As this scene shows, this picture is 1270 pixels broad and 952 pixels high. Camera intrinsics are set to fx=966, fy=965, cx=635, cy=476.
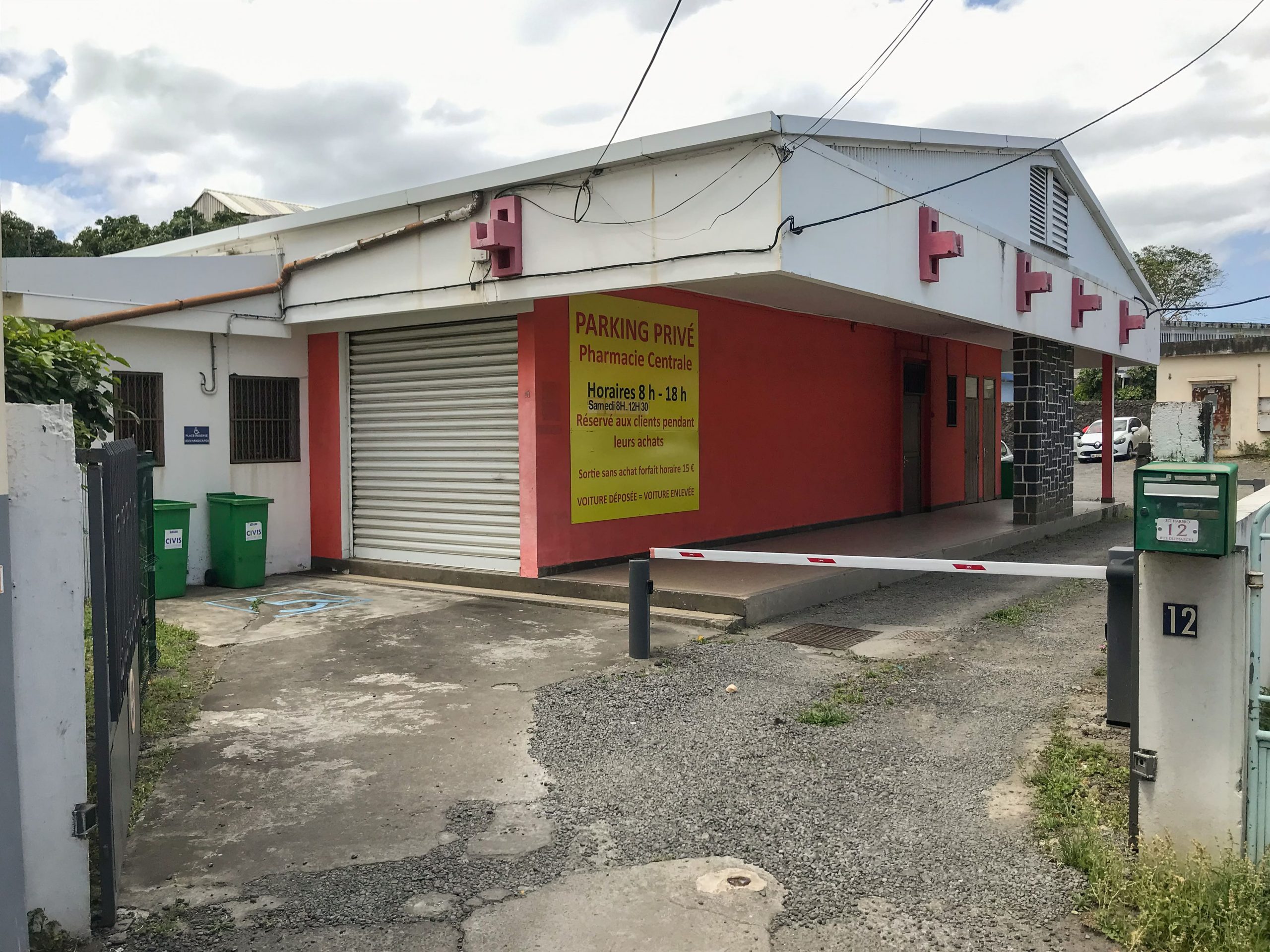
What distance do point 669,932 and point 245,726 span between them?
3385 millimetres

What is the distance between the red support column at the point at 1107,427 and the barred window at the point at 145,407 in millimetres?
16169

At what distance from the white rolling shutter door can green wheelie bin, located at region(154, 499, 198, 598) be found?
7.16 ft

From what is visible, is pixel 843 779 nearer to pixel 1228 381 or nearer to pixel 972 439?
pixel 972 439

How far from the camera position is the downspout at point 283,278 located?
9516mm

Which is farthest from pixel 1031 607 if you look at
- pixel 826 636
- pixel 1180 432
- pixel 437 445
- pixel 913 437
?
pixel 913 437

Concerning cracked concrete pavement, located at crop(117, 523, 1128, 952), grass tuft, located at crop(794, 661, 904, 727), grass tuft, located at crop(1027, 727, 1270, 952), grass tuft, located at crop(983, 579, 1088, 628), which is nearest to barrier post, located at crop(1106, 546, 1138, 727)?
cracked concrete pavement, located at crop(117, 523, 1128, 952)

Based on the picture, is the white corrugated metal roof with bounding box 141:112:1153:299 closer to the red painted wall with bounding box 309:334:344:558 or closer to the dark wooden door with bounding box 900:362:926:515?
the red painted wall with bounding box 309:334:344:558

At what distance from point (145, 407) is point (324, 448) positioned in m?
2.09

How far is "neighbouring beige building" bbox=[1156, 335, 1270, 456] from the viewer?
28.8 meters

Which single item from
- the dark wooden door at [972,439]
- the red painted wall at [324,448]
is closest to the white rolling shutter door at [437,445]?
the red painted wall at [324,448]

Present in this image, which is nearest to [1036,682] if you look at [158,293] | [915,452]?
[158,293]

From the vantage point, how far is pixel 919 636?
26.7 ft

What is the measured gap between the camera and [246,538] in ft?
34.7

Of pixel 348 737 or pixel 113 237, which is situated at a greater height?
pixel 113 237
